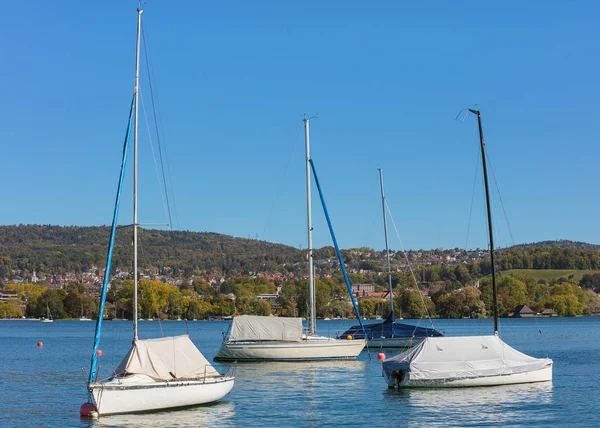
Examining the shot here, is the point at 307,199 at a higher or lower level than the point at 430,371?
higher

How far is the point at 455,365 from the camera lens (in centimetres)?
3953

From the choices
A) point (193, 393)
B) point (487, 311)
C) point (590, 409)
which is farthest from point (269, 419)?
point (487, 311)

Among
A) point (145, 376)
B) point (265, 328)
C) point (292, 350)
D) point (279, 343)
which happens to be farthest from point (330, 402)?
point (265, 328)

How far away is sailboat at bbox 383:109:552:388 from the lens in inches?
1547

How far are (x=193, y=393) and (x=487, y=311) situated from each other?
17177cm

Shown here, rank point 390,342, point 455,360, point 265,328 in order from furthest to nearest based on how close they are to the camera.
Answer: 1. point 390,342
2. point 265,328
3. point 455,360

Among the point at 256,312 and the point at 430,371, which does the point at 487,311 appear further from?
the point at 430,371

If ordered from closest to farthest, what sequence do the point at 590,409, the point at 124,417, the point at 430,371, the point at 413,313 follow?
the point at 124,417 → the point at 590,409 → the point at 430,371 → the point at 413,313

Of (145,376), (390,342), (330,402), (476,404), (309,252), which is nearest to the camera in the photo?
(145,376)

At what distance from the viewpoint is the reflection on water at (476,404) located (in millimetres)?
32250

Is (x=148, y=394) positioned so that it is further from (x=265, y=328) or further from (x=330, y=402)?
(x=265, y=328)

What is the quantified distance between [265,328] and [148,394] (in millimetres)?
25371

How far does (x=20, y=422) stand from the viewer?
32938 mm

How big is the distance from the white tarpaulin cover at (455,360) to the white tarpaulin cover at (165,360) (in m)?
9.53
